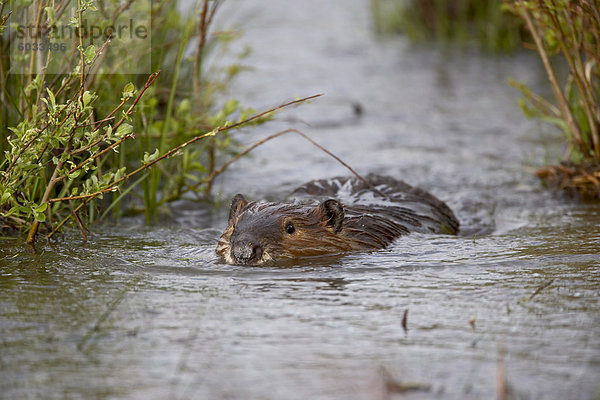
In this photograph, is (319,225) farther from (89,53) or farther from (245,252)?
(89,53)

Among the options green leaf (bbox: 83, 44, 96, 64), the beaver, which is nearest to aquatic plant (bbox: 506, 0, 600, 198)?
the beaver

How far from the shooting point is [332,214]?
4.04m

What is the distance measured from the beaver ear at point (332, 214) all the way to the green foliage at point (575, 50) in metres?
1.74

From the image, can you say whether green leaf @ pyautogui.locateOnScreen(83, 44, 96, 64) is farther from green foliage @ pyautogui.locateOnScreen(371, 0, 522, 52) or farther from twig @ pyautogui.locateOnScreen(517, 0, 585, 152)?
green foliage @ pyautogui.locateOnScreen(371, 0, 522, 52)

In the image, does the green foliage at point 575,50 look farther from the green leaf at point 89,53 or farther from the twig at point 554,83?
the green leaf at point 89,53

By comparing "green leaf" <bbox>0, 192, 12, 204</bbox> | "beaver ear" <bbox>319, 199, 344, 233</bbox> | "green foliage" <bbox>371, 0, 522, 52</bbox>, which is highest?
"green foliage" <bbox>371, 0, 522, 52</bbox>

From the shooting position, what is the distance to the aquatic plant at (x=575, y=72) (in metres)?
4.91

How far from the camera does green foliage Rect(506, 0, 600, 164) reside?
16.0 ft

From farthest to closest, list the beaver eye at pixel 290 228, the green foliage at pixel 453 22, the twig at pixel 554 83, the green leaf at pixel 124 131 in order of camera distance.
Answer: the green foliage at pixel 453 22
the twig at pixel 554 83
the beaver eye at pixel 290 228
the green leaf at pixel 124 131

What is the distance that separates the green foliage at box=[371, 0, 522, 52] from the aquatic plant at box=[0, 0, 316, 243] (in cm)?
594

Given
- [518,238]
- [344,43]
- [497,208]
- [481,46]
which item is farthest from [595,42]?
[344,43]

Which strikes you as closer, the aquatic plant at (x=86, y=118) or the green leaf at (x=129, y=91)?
the green leaf at (x=129, y=91)

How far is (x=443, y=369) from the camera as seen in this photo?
2461mm

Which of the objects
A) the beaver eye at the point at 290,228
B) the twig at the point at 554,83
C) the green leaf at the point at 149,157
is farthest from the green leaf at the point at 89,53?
the twig at the point at 554,83
